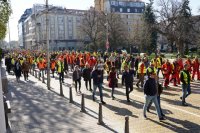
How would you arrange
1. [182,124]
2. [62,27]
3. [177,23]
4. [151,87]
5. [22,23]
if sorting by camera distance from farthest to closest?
[22,23]
[62,27]
[177,23]
[151,87]
[182,124]

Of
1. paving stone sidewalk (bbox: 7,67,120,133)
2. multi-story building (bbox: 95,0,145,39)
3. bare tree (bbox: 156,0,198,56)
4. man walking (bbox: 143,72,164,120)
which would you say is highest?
multi-story building (bbox: 95,0,145,39)

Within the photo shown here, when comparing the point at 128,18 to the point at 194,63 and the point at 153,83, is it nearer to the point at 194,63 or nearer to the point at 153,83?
the point at 194,63

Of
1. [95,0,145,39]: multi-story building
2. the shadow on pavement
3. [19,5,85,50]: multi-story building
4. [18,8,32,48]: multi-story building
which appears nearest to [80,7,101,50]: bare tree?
[19,5,85,50]: multi-story building

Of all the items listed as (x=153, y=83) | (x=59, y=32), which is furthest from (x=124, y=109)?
(x=59, y=32)

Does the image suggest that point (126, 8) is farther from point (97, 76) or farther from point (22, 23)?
point (97, 76)

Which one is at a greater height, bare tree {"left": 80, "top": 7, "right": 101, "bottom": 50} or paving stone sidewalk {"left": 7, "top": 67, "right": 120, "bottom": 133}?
bare tree {"left": 80, "top": 7, "right": 101, "bottom": 50}

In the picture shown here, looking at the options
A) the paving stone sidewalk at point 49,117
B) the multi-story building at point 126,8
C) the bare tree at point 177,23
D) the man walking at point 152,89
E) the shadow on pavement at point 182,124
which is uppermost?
the multi-story building at point 126,8

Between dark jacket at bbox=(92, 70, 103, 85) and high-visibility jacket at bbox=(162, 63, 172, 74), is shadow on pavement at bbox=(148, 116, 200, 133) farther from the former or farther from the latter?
high-visibility jacket at bbox=(162, 63, 172, 74)

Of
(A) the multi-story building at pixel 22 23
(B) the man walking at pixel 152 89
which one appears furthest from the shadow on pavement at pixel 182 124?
(A) the multi-story building at pixel 22 23

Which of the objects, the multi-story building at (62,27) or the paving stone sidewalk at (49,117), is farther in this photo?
the multi-story building at (62,27)

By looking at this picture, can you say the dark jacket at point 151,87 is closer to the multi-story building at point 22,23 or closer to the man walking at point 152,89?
the man walking at point 152,89

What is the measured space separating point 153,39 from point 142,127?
2121 inches

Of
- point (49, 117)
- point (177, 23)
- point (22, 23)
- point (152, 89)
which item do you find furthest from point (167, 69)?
point (22, 23)

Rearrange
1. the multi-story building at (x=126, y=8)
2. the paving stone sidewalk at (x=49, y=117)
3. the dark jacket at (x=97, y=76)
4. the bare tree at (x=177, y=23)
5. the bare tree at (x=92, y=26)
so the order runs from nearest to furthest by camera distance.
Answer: the paving stone sidewalk at (x=49, y=117) → the dark jacket at (x=97, y=76) → the bare tree at (x=177, y=23) → the bare tree at (x=92, y=26) → the multi-story building at (x=126, y=8)
